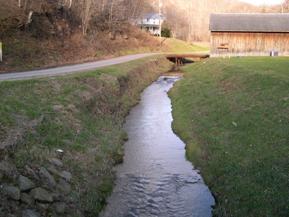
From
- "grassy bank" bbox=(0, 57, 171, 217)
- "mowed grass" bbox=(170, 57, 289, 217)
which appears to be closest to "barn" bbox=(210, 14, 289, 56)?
"mowed grass" bbox=(170, 57, 289, 217)

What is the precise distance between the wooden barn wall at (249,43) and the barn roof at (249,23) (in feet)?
2.60

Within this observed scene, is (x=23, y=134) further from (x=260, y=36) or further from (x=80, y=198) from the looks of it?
(x=260, y=36)

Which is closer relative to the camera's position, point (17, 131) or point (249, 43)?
point (17, 131)

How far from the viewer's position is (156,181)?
17203 millimetres

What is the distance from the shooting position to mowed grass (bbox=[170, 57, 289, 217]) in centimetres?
1366

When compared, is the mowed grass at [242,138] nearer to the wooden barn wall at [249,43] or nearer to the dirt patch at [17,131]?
the dirt patch at [17,131]

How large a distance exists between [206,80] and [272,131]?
2055 cm

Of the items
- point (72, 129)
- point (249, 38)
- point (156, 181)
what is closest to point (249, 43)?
point (249, 38)

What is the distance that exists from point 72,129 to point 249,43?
160 feet

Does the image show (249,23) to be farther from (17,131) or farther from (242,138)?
(17,131)

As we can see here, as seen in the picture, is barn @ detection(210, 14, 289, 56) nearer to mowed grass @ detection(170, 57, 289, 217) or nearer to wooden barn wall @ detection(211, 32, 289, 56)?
wooden barn wall @ detection(211, 32, 289, 56)

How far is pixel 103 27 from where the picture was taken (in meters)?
73.0

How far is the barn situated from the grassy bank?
36.1 metres

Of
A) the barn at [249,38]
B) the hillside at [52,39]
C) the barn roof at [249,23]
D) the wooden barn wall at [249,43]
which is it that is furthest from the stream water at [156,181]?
the barn roof at [249,23]
